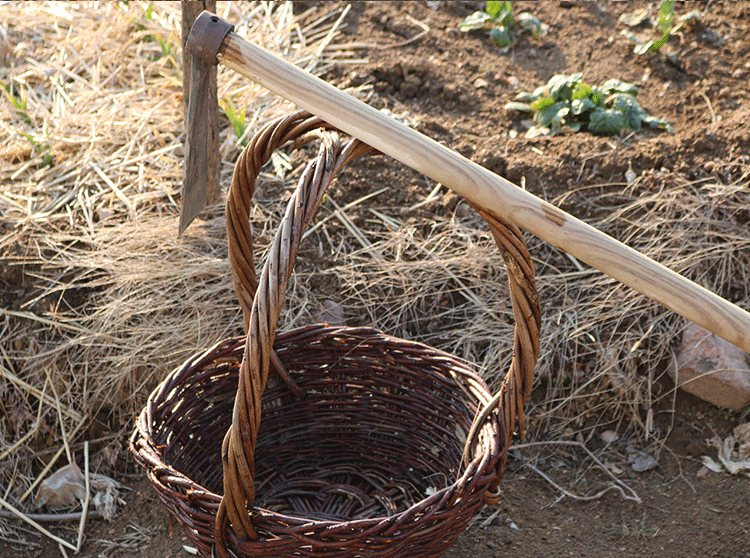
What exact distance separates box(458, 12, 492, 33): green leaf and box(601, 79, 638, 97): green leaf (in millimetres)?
690

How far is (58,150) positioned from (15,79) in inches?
19.4

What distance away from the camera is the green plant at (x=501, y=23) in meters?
2.83

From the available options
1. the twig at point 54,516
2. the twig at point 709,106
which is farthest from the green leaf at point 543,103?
the twig at point 54,516

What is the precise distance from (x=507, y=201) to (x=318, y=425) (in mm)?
926

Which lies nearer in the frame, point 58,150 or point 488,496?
point 488,496

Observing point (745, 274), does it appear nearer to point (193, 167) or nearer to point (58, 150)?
point (193, 167)

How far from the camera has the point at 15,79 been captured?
2639 millimetres

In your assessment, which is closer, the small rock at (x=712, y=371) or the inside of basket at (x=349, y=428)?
the inside of basket at (x=349, y=428)

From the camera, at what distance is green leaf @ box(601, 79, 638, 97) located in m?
2.41

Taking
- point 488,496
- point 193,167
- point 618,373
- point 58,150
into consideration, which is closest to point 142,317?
point 193,167

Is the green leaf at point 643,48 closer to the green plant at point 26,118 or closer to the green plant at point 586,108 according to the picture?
the green plant at point 586,108

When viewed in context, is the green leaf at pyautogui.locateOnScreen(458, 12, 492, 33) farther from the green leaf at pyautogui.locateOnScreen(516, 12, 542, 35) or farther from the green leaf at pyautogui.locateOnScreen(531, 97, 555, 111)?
the green leaf at pyautogui.locateOnScreen(531, 97, 555, 111)

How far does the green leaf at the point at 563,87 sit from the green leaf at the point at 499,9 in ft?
1.94

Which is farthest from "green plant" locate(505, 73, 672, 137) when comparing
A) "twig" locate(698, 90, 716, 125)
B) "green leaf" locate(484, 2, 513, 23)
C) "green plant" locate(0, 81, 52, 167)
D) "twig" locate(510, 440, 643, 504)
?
"green plant" locate(0, 81, 52, 167)
